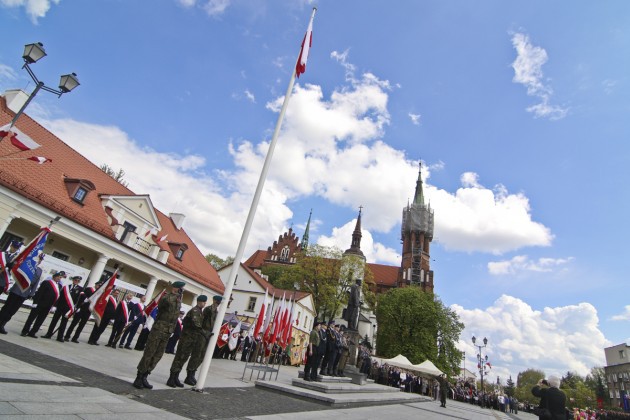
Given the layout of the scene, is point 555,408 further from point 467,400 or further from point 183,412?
point 467,400

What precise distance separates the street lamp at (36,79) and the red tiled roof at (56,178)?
17.5 ft

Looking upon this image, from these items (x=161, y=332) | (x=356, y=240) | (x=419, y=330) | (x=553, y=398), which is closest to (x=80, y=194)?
(x=161, y=332)

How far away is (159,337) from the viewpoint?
5973 mm

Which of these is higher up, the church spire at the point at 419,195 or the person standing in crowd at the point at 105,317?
the church spire at the point at 419,195

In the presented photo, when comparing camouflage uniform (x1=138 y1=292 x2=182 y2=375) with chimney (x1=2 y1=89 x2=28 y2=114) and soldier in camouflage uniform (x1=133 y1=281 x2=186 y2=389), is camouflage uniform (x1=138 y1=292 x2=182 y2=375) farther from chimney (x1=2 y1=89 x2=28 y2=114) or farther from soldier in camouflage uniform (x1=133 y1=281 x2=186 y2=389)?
chimney (x1=2 y1=89 x2=28 y2=114)

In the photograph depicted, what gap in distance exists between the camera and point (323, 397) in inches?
329

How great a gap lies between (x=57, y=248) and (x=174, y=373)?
53.9 ft

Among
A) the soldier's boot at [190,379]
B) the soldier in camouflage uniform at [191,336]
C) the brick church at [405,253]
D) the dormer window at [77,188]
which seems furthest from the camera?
the brick church at [405,253]

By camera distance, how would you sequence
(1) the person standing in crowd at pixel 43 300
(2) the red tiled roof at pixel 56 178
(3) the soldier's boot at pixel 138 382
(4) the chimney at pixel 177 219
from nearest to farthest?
(3) the soldier's boot at pixel 138 382, (1) the person standing in crowd at pixel 43 300, (2) the red tiled roof at pixel 56 178, (4) the chimney at pixel 177 219

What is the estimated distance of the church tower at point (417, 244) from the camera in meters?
71.4

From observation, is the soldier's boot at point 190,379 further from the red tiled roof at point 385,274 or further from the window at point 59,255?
the red tiled roof at point 385,274

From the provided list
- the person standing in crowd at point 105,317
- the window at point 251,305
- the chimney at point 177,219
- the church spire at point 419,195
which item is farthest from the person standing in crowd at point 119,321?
the church spire at point 419,195

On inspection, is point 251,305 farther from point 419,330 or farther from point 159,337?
point 159,337

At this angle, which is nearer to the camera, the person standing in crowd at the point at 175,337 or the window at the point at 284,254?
the person standing in crowd at the point at 175,337
